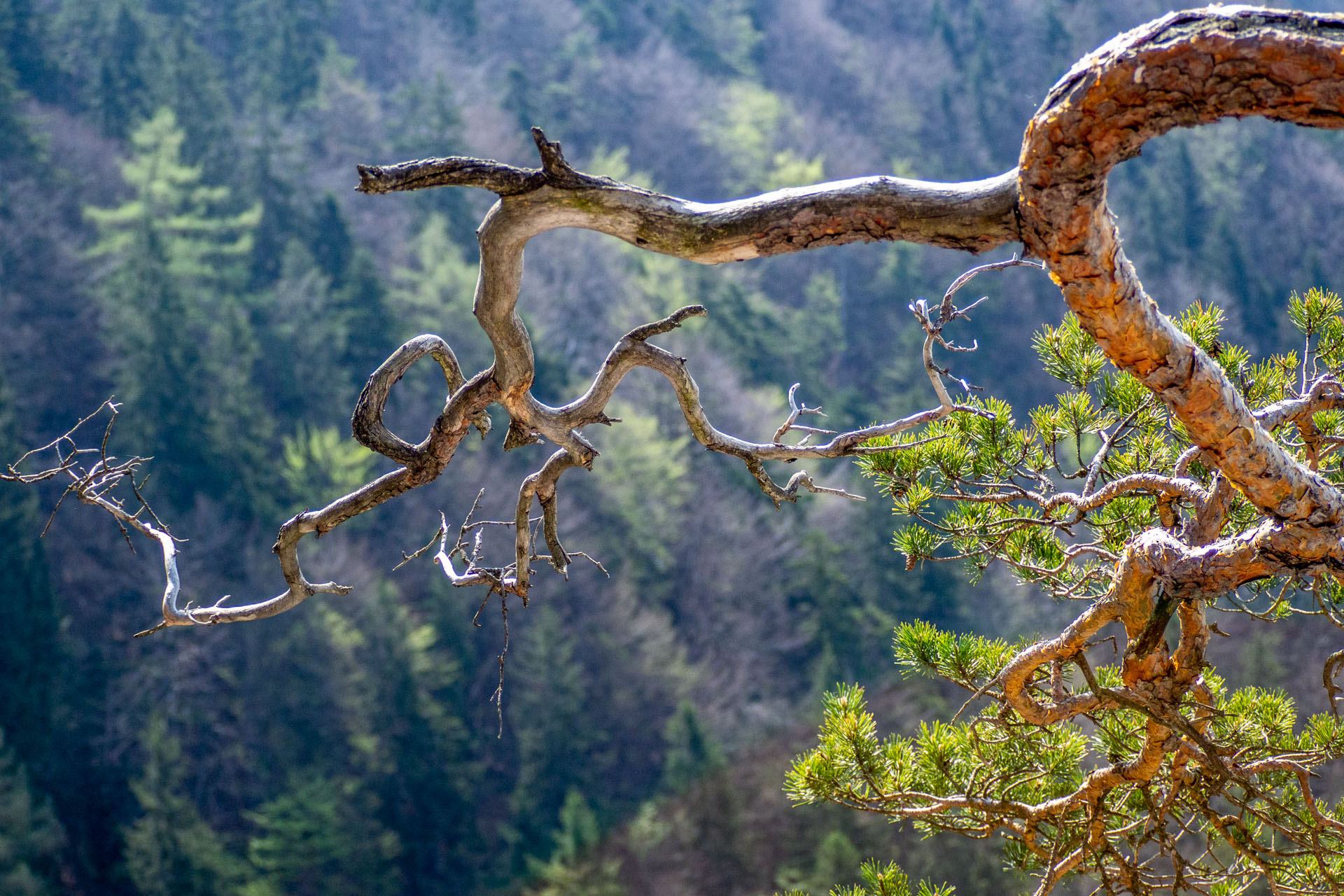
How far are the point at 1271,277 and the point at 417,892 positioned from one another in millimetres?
19460

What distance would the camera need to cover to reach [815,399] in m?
19.2

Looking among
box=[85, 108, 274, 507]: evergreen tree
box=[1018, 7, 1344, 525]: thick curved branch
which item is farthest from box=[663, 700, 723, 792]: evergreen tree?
box=[1018, 7, 1344, 525]: thick curved branch

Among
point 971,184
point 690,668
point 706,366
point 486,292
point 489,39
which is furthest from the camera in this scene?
point 489,39

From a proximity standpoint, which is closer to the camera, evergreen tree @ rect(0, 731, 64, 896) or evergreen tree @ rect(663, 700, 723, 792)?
evergreen tree @ rect(0, 731, 64, 896)

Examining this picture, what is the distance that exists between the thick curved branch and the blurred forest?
961cm

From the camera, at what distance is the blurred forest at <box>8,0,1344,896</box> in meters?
13.4

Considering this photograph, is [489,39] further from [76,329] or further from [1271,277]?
[1271,277]

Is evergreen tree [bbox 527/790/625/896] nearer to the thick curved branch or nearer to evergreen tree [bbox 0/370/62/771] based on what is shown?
evergreen tree [bbox 0/370/62/771]

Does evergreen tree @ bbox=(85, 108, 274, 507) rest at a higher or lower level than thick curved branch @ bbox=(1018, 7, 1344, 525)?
higher

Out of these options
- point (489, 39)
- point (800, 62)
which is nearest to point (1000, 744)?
point (489, 39)

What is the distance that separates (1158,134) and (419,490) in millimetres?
16067

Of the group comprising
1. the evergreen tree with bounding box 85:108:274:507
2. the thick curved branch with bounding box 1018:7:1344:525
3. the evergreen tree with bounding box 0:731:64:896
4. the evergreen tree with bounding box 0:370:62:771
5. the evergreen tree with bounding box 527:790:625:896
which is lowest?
the thick curved branch with bounding box 1018:7:1344:525

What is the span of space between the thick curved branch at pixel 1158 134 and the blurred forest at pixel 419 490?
961 centimetres

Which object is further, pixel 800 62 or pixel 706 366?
pixel 800 62
